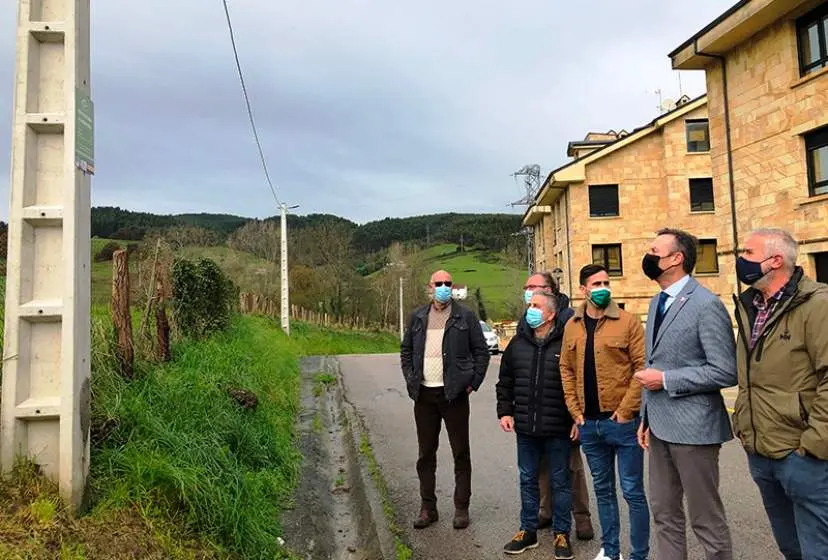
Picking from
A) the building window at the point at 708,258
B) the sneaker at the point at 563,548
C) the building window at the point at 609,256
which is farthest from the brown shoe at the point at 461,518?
the building window at the point at 708,258

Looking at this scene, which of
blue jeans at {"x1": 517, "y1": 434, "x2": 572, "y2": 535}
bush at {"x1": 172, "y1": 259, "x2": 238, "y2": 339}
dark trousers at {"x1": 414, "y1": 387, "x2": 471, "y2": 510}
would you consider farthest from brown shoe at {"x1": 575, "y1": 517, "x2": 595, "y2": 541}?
bush at {"x1": 172, "y1": 259, "x2": 238, "y2": 339}

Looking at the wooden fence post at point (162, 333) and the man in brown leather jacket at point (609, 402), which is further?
the wooden fence post at point (162, 333)

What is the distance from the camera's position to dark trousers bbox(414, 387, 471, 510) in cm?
484

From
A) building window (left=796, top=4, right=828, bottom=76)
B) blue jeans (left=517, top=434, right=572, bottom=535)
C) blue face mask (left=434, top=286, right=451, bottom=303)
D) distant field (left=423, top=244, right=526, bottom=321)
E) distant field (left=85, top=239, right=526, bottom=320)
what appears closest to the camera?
blue jeans (left=517, top=434, right=572, bottom=535)

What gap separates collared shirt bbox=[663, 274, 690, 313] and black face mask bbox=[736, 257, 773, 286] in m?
0.38

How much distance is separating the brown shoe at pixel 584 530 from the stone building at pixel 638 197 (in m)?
22.3

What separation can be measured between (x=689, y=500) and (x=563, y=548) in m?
1.21

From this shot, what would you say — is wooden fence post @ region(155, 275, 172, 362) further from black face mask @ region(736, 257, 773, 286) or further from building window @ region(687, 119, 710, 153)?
building window @ region(687, 119, 710, 153)

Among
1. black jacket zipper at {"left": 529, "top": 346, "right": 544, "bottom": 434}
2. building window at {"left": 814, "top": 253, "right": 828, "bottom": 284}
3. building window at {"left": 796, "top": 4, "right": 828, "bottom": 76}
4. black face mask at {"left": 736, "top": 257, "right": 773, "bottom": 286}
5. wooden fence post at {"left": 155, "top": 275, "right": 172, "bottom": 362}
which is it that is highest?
building window at {"left": 796, "top": 4, "right": 828, "bottom": 76}

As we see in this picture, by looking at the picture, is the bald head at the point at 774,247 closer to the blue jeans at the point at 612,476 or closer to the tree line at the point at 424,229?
the blue jeans at the point at 612,476

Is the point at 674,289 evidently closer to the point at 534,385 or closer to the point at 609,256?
the point at 534,385

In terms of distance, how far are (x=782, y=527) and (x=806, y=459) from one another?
0.62 meters

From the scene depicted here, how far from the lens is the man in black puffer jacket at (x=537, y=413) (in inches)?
168

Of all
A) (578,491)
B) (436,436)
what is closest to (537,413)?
(578,491)
